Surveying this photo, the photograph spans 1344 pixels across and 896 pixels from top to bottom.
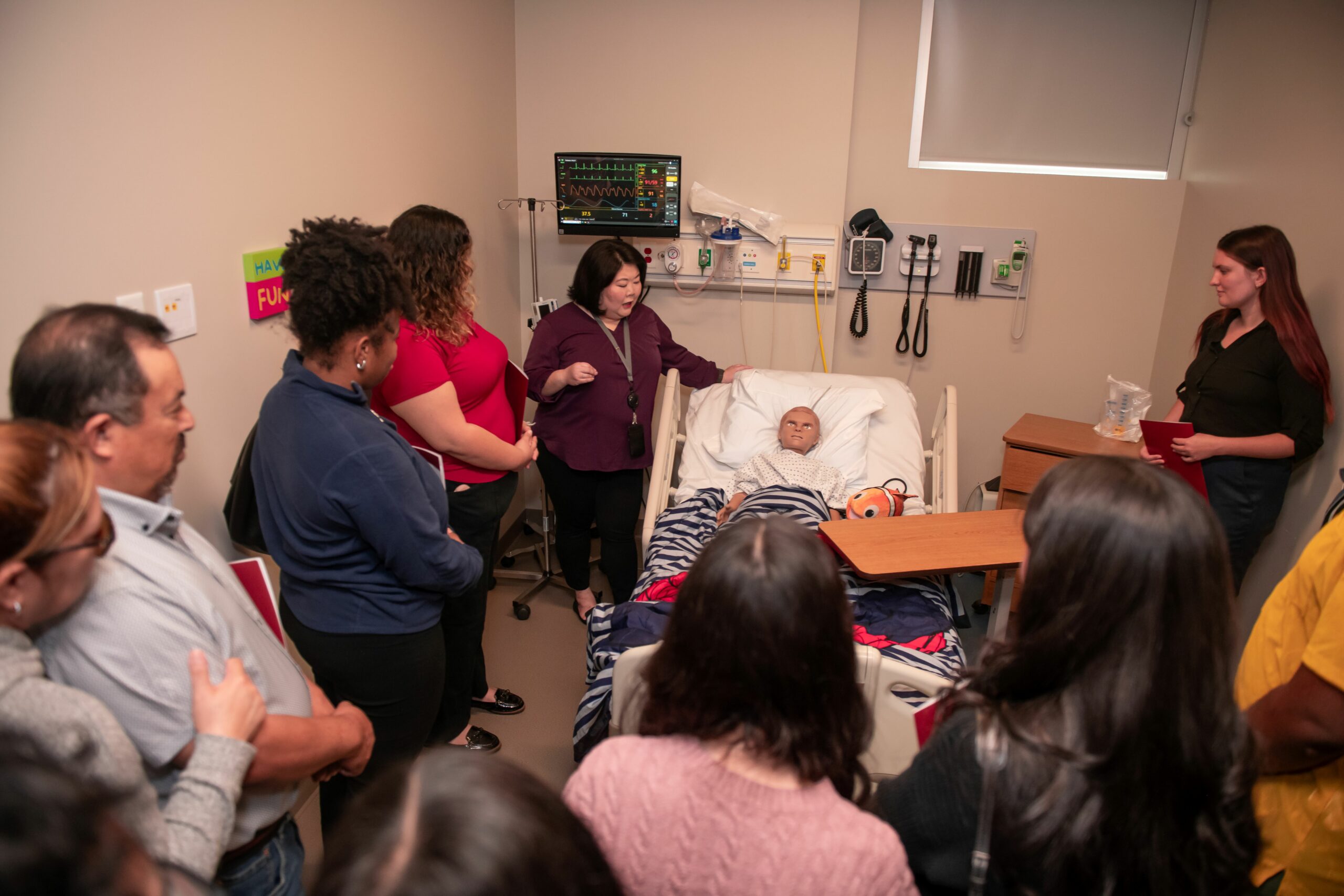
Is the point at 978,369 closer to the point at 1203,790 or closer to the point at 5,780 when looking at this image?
the point at 1203,790

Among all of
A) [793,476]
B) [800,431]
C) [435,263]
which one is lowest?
[793,476]

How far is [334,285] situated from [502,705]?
5.63 ft

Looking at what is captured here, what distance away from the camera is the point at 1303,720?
110 cm

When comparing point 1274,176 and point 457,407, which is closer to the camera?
point 457,407

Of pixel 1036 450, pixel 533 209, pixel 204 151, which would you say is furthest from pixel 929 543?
pixel 533 209

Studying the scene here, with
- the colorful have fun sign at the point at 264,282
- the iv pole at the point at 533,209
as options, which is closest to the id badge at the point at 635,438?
the iv pole at the point at 533,209

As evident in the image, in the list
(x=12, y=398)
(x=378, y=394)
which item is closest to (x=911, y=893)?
(x=12, y=398)

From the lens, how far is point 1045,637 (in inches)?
36.7

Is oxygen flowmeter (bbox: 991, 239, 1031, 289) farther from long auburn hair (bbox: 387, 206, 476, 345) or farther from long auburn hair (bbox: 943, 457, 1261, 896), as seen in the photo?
long auburn hair (bbox: 943, 457, 1261, 896)

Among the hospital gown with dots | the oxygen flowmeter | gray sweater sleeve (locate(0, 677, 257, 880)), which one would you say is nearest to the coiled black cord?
the oxygen flowmeter

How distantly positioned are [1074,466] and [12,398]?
4.31 feet

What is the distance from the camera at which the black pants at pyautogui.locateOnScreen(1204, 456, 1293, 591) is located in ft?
8.30

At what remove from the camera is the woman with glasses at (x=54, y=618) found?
2.55ft

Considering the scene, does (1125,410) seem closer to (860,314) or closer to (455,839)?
Result: (860,314)
